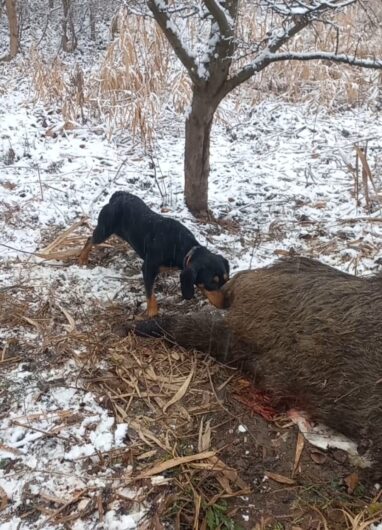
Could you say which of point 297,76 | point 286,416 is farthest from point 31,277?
point 297,76

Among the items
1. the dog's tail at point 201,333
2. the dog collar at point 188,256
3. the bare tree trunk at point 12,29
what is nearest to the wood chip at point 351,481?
the dog's tail at point 201,333

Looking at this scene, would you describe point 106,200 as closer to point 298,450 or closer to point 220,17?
point 220,17

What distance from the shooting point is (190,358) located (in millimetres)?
3430

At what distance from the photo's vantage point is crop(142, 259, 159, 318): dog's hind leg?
151 inches

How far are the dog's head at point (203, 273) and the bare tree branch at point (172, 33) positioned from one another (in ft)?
5.65

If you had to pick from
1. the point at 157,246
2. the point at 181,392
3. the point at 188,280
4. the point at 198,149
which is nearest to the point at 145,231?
the point at 157,246

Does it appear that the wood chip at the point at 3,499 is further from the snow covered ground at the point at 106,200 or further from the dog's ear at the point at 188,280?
the dog's ear at the point at 188,280

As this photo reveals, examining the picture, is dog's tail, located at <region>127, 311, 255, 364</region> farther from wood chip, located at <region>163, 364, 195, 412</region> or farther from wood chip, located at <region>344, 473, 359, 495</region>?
wood chip, located at <region>344, 473, 359, 495</region>

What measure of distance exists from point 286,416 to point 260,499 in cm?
55

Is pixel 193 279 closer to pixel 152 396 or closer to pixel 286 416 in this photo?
pixel 152 396

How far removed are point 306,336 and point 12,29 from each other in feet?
29.6

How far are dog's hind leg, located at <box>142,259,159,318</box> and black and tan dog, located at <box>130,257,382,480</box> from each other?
0.22m

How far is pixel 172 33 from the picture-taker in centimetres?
438

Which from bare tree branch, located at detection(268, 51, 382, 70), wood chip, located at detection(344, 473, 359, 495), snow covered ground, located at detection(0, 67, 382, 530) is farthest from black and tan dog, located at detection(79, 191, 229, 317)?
bare tree branch, located at detection(268, 51, 382, 70)
